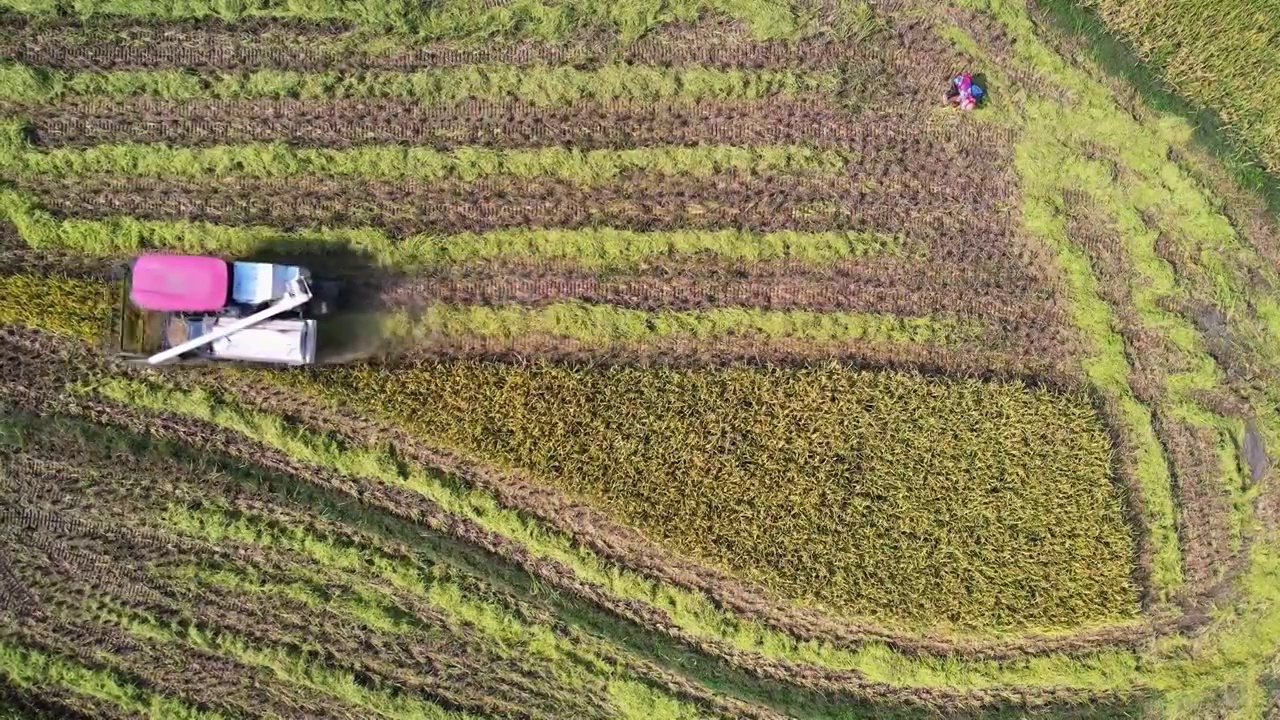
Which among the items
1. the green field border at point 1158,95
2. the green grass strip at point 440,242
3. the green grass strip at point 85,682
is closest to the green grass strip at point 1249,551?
the green field border at point 1158,95

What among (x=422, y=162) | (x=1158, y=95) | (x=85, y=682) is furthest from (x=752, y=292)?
(x=85, y=682)

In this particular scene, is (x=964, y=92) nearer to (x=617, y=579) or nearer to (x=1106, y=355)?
(x=1106, y=355)

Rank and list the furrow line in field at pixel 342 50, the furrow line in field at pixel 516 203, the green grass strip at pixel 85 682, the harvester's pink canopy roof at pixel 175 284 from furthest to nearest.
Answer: the furrow line in field at pixel 342 50, the furrow line in field at pixel 516 203, the green grass strip at pixel 85 682, the harvester's pink canopy roof at pixel 175 284

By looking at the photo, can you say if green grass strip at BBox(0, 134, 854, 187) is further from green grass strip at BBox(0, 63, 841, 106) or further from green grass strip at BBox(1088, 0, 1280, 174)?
green grass strip at BBox(1088, 0, 1280, 174)

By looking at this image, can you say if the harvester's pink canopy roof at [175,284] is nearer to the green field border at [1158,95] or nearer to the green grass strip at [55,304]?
the green grass strip at [55,304]

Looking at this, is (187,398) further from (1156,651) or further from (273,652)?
(1156,651)

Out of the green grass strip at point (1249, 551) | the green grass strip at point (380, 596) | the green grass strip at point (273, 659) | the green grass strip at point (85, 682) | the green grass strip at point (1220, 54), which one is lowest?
the green grass strip at point (85, 682)

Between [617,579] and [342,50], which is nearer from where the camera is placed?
[617,579]
